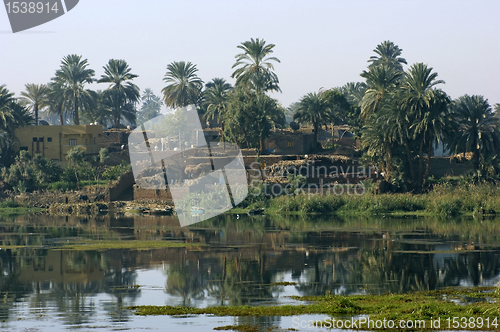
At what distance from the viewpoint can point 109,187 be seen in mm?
74375

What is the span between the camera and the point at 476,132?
66.1 m

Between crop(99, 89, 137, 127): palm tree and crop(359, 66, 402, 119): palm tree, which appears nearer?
crop(359, 66, 402, 119): palm tree

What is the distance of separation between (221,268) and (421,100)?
4162cm

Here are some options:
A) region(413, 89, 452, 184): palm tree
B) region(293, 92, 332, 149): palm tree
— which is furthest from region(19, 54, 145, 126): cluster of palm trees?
region(413, 89, 452, 184): palm tree

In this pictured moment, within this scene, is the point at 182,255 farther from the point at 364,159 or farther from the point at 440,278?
the point at 364,159

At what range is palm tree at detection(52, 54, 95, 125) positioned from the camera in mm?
90562

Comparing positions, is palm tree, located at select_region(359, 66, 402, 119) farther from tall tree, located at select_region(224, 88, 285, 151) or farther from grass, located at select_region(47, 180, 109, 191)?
grass, located at select_region(47, 180, 109, 191)

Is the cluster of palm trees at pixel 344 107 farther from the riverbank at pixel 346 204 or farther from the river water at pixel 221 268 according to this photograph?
the river water at pixel 221 268

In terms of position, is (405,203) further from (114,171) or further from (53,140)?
(53,140)

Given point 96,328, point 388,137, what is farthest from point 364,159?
point 96,328

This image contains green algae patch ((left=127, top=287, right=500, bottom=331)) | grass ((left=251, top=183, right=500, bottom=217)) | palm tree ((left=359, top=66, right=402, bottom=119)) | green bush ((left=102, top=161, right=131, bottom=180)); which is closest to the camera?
green algae patch ((left=127, top=287, right=500, bottom=331))

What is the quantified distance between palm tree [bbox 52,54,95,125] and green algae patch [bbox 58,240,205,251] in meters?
52.3

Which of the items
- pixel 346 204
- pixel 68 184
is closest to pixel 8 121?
pixel 68 184

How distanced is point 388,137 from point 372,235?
25.7m
